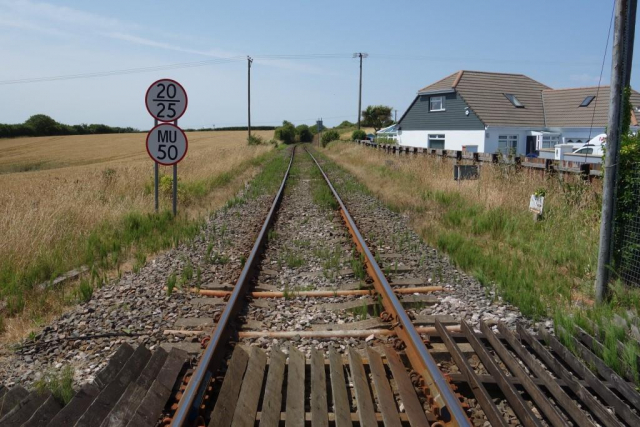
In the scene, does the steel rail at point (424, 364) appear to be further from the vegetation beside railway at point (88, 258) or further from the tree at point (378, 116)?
the tree at point (378, 116)

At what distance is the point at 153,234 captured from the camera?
8.38 metres

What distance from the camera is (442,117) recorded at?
3850cm

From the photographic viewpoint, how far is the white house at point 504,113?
34344 mm

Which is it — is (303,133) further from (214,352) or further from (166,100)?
(214,352)

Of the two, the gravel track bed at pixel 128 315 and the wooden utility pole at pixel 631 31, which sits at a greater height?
the wooden utility pole at pixel 631 31

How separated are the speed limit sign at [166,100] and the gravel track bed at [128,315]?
3.22 meters

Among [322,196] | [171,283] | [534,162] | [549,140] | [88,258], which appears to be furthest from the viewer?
[549,140]

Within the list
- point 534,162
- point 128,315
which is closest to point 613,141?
point 128,315

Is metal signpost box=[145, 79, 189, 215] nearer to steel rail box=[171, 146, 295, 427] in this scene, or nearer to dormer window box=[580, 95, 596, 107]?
steel rail box=[171, 146, 295, 427]

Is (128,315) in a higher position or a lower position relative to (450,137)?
lower

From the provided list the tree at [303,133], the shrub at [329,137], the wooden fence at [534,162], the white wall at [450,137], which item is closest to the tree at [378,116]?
the tree at [303,133]

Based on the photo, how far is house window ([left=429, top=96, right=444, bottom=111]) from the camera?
38594 millimetres

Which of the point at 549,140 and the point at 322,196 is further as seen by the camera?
the point at 549,140

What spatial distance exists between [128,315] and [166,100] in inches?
234
